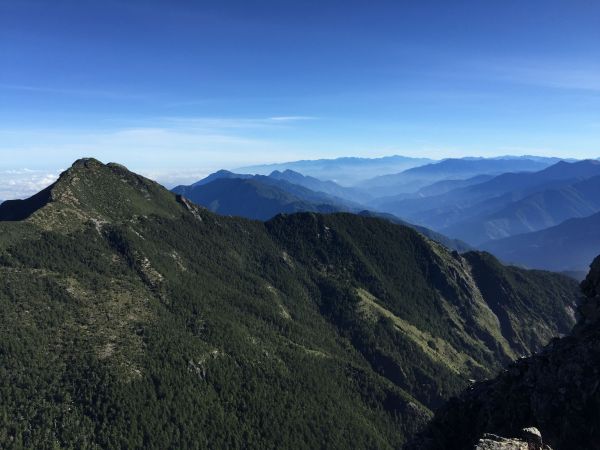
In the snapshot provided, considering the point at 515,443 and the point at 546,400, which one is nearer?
the point at 515,443

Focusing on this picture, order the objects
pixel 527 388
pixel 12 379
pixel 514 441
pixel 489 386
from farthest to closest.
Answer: pixel 12 379, pixel 489 386, pixel 527 388, pixel 514 441

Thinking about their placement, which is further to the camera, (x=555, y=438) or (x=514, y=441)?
(x=555, y=438)

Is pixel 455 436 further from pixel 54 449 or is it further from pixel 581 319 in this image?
pixel 54 449

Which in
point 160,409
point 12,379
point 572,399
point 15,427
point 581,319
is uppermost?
point 581,319

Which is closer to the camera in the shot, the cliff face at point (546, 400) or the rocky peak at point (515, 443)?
the rocky peak at point (515, 443)

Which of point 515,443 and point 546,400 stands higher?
point 515,443

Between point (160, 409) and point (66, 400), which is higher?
point (66, 400)

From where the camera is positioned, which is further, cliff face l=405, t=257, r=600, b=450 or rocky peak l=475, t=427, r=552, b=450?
cliff face l=405, t=257, r=600, b=450

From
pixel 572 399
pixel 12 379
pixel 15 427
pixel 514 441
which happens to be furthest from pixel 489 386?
pixel 12 379
